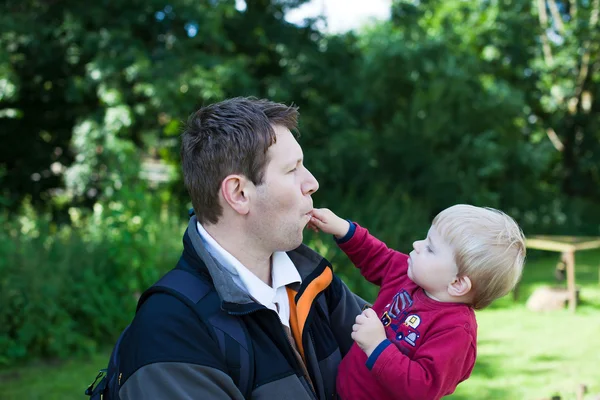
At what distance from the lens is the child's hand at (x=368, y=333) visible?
1862mm

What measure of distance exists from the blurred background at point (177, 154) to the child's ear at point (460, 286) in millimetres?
2205

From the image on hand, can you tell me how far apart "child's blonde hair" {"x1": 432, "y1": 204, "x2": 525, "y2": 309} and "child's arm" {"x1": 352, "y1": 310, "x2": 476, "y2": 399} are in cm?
17

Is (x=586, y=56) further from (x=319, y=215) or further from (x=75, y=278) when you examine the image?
(x=319, y=215)

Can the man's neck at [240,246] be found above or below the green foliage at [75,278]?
above

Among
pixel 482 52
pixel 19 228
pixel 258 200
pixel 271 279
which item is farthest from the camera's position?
pixel 482 52

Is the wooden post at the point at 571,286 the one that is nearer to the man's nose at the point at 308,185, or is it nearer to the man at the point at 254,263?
the man at the point at 254,263

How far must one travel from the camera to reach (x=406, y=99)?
38.1 ft

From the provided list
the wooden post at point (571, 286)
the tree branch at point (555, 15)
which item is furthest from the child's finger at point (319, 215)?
the tree branch at point (555, 15)

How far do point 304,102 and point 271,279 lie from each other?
7.53m

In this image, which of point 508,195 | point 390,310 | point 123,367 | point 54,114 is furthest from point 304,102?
point 123,367

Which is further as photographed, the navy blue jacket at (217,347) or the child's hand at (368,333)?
the child's hand at (368,333)

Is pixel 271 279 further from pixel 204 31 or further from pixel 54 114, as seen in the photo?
pixel 54 114

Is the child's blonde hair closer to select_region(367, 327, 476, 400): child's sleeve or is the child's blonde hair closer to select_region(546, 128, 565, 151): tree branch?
select_region(367, 327, 476, 400): child's sleeve

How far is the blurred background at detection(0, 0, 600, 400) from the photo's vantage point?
601 cm
